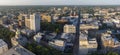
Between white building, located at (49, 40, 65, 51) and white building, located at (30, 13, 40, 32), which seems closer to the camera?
white building, located at (49, 40, 65, 51)

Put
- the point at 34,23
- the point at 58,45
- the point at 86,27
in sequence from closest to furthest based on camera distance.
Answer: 1. the point at 58,45
2. the point at 34,23
3. the point at 86,27

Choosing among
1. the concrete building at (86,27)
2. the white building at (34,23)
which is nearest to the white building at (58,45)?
the white building at (34,23)

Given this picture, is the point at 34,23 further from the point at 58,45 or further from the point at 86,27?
the point at 58,45

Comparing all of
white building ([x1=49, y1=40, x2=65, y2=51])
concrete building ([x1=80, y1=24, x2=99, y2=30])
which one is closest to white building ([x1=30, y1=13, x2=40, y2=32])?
concrete building ([x1=80, y1=24, x2=99, y2=30])

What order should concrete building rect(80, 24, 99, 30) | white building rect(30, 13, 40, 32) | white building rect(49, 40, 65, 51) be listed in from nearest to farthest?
white building rect(49, 40, 65, 51) < white building rect(30, 13, 40, 32) < concrete building rect(80, 24, 99, 30)

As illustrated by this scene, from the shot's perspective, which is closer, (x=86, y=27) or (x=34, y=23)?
(x=34, y=23)

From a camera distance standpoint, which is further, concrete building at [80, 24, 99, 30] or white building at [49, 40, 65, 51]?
concrete building at [80, 24, 99, 30]

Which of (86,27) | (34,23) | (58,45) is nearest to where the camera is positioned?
(58,45)

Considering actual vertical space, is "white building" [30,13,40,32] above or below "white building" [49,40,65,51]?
above

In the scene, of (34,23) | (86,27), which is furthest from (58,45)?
(86,27)

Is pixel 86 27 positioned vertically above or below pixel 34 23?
below

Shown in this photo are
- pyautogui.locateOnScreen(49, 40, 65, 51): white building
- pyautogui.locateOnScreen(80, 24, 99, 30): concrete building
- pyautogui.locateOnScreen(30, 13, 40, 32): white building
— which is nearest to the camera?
pyautogui.locateOnScreen(49, 40, 65, 51): white building

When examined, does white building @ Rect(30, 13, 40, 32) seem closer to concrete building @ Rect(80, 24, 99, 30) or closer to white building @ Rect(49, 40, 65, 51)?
concrete building @ Rect(80, 24, 99, 30)
